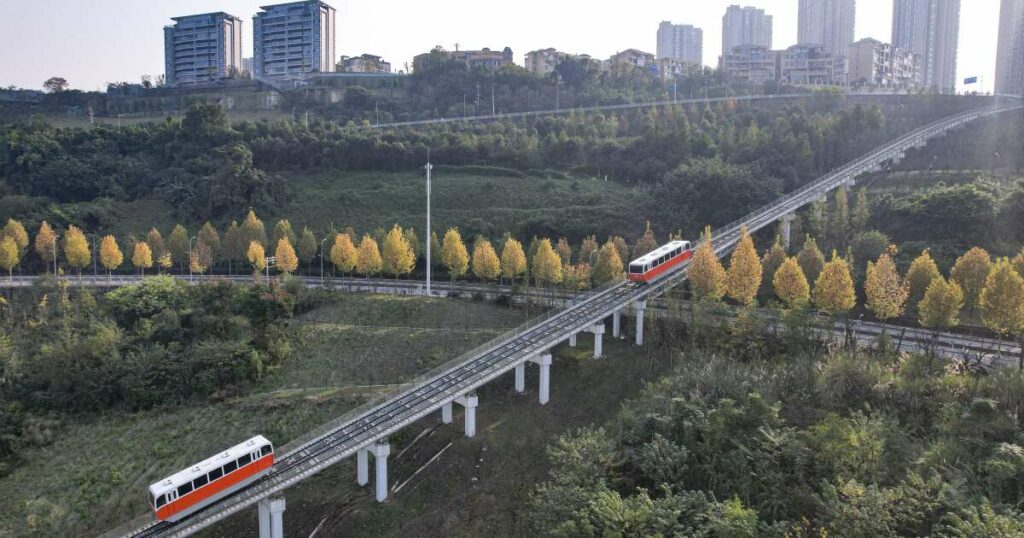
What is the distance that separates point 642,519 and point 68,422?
1113 inches

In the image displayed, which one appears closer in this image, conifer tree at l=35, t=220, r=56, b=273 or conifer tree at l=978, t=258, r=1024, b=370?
conifer tree at l=978, t=258, r=1024, b=370

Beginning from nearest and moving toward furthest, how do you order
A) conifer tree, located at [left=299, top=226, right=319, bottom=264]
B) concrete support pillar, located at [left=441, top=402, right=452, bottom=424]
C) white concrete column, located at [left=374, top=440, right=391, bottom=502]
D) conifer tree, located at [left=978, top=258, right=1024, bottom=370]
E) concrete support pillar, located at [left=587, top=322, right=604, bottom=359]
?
white concrete column, located at [left=374, top=440, right=391, bottom=502] < conifer tree, located at [left=978, top=258, right=1024, bottom=370] < concrete support pillar, located at [left=441, top=402, right=452, bottom=424] < concrete support pillar, located at [left=587, top=322, right=604, bottom=359] < conifer tree, located at [left=299, top=226, right=319, bottom=264]

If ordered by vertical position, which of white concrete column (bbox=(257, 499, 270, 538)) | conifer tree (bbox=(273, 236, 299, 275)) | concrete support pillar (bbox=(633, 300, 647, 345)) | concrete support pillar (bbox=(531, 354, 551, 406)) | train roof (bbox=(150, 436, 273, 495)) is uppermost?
conifer tree (bbox=(273, 236, 299, 275))

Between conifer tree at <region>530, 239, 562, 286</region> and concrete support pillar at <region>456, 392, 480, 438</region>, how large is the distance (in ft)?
45.9

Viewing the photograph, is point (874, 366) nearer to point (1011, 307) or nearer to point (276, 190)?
point (1011, 307)

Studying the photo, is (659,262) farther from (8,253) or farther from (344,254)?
(8,253)

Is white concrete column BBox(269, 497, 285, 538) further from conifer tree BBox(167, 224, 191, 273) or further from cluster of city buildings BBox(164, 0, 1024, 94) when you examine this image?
cluster of city buildings BBox(164, 0, 1024, 94)

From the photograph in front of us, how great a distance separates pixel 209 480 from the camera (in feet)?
84.2

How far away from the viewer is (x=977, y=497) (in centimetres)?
2086

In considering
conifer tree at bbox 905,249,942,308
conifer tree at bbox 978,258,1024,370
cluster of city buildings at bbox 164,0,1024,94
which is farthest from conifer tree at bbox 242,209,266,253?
cluster of city buildings at bbox 164,0,1024,94

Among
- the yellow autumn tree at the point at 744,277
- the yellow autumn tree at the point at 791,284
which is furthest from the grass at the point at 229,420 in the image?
the yellow autumn tree at the point at 791,284

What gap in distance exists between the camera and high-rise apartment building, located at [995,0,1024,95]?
385 ft

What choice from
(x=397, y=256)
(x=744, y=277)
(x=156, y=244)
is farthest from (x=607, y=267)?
(x=156, y=244)

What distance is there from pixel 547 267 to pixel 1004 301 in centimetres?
2346
